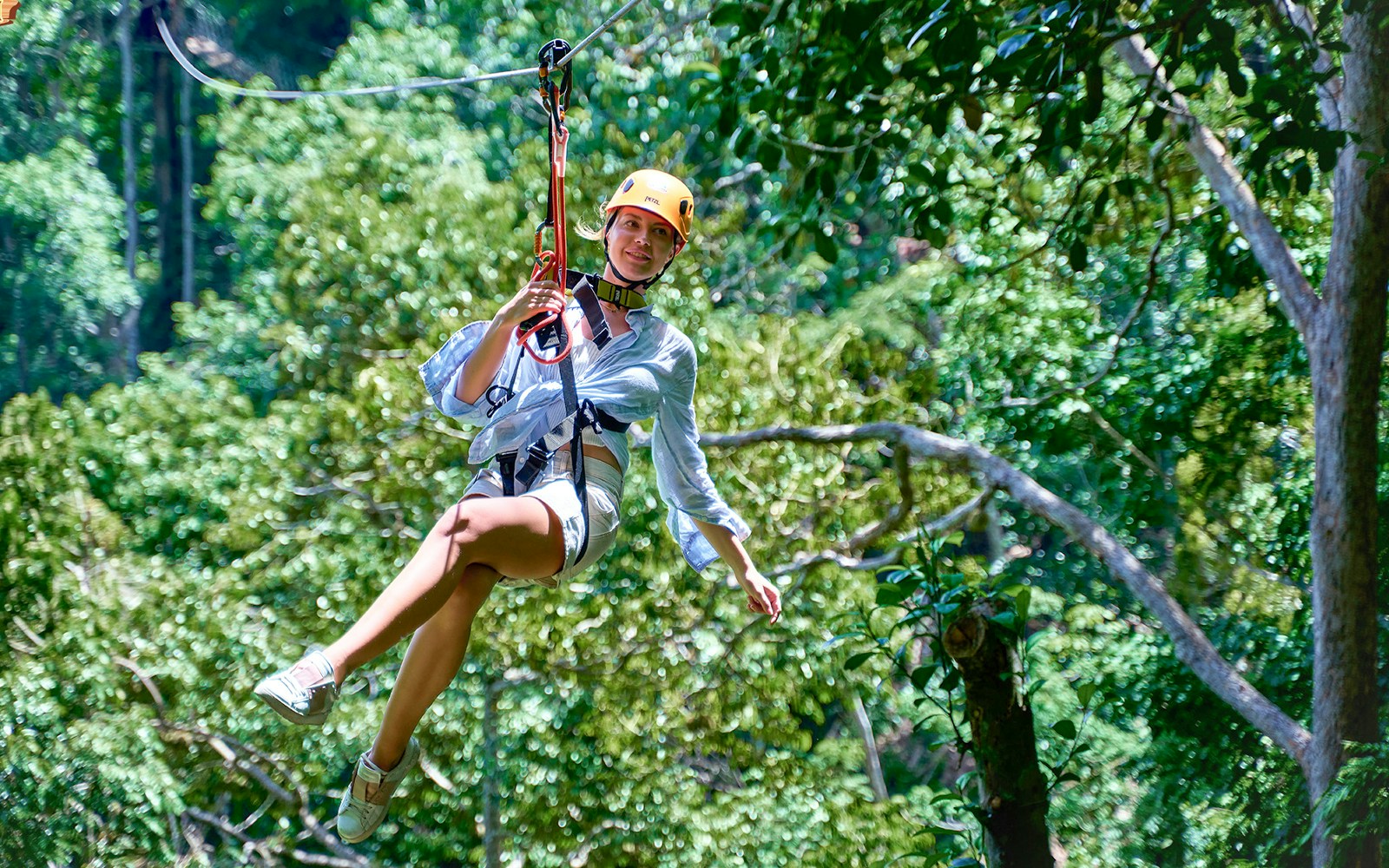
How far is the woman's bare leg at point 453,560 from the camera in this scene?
218 centimetres

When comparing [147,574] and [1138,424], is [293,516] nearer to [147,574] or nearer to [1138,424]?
[147,574]

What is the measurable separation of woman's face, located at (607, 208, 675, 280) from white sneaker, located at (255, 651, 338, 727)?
3.06 feet

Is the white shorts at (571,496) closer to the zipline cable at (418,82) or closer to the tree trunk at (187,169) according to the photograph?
the zipline cable at (418,82)

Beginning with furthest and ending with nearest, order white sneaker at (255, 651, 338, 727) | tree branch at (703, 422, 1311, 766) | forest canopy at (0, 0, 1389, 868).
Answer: forest canopy at (0, 0, 1389, 868) → tree branch at (703, 422, 1311, 766) → white sneaker at (255, 651, 338, 727)

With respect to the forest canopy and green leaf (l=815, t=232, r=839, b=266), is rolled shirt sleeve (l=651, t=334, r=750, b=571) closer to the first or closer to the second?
green leaf (l=815, t=232, r=839, b=266)

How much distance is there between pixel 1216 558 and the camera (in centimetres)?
709

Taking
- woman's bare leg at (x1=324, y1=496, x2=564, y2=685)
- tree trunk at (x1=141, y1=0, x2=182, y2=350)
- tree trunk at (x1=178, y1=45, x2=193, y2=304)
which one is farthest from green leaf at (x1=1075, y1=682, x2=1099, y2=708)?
tree trunk at (x1=141, y1=0, x2=182, y2=350)

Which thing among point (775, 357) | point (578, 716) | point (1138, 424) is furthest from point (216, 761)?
point (1138, 424)

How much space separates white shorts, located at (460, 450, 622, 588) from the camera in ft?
8.06

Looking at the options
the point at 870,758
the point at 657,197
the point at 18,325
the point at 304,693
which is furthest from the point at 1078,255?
the point at 18,325

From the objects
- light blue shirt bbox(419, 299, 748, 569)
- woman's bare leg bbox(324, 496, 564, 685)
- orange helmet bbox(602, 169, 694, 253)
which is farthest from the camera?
orange helmet bbox(602, 169, 694, 253)

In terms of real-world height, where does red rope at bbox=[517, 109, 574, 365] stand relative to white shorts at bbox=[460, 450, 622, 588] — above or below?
above

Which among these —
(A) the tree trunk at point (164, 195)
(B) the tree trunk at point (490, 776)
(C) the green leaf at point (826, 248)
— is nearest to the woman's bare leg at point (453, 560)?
(C) the green leaf at point (826, 248)

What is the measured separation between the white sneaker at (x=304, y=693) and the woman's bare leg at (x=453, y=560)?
0.06 feet
